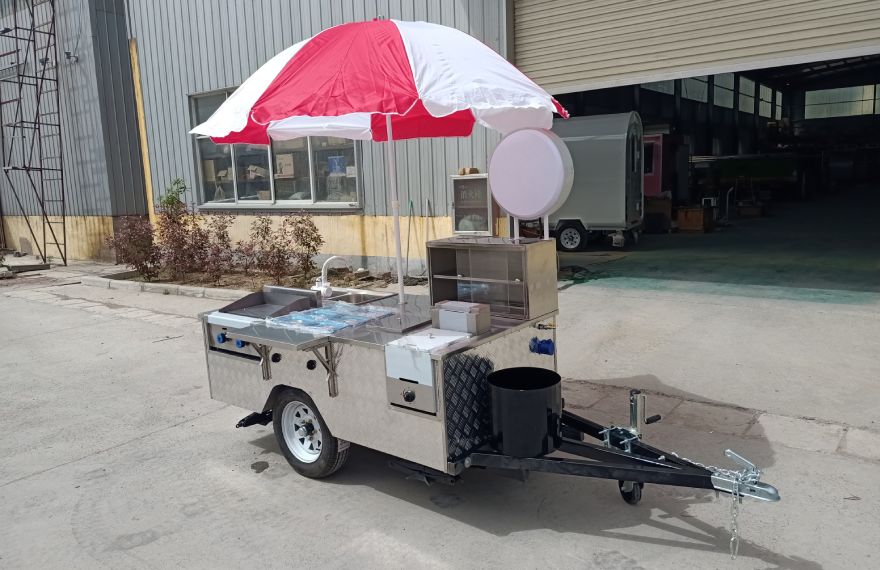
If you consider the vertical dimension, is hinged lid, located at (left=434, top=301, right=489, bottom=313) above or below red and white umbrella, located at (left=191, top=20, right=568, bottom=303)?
below

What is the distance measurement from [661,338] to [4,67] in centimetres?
2080

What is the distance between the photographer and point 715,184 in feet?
82.3

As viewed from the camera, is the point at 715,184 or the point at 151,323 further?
the point at 715,184

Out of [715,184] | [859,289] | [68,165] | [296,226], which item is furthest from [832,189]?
[68,165]

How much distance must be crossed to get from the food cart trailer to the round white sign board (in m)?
0.27

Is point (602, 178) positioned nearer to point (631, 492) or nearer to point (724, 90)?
point (631, 492)

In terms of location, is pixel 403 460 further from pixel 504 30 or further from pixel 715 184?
pixel 715 184

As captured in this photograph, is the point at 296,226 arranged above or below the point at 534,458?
above

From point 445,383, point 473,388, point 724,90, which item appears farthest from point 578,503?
point 724,90

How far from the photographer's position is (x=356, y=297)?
5340mm

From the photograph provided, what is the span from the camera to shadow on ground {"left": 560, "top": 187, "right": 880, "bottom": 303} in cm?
947

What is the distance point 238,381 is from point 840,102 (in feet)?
153

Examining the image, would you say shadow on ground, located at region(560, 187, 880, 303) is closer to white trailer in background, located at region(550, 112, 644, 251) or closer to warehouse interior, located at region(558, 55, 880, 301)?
warehouse interior, located at region(558, 55, 880, 301)

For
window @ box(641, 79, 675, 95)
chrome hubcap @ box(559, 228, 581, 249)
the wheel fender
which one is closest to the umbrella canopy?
the wheel fender
